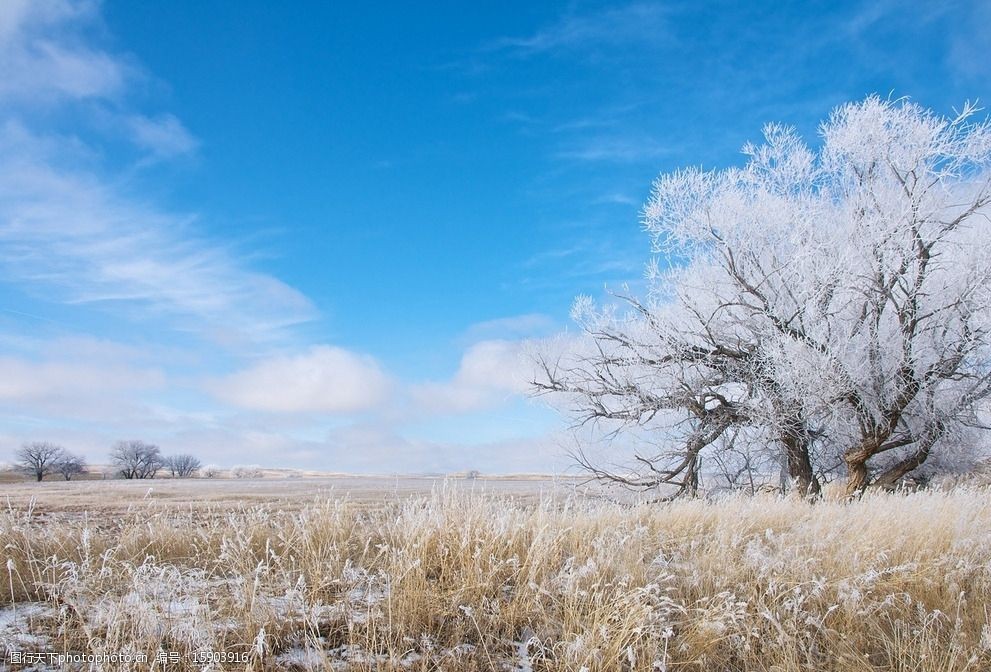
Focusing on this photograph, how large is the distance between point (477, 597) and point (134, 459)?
4897 cm

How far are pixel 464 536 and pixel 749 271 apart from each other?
11241 millimetres

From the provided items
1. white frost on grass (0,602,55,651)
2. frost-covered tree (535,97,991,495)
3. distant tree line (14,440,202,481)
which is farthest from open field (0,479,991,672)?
distant tree line (14,440,202,481)

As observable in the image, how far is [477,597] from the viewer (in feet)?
15.3

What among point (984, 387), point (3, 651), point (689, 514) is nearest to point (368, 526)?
point (3, 651)

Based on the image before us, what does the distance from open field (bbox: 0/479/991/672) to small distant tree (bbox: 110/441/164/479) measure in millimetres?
44410

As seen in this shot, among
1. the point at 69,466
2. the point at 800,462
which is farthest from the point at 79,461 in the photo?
the point at 800,462

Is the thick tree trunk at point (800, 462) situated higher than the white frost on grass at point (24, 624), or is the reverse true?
the thick tree trunk at point (800, 462)

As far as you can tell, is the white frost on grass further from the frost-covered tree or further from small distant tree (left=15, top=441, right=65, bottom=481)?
small distant tree (left=15, top=441, right=65, bottom=481)

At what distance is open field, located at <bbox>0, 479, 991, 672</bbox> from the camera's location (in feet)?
13.1

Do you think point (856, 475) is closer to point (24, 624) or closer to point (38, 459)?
point (24, 624)

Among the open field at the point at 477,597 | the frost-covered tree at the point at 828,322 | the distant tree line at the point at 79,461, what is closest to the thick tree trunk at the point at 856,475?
the frost-covered tree at the point at 828,322

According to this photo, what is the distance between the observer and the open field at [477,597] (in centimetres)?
400

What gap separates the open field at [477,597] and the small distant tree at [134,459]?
44.4 meters

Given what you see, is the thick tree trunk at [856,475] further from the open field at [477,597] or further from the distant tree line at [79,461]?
the distant tree line at [79,461]
